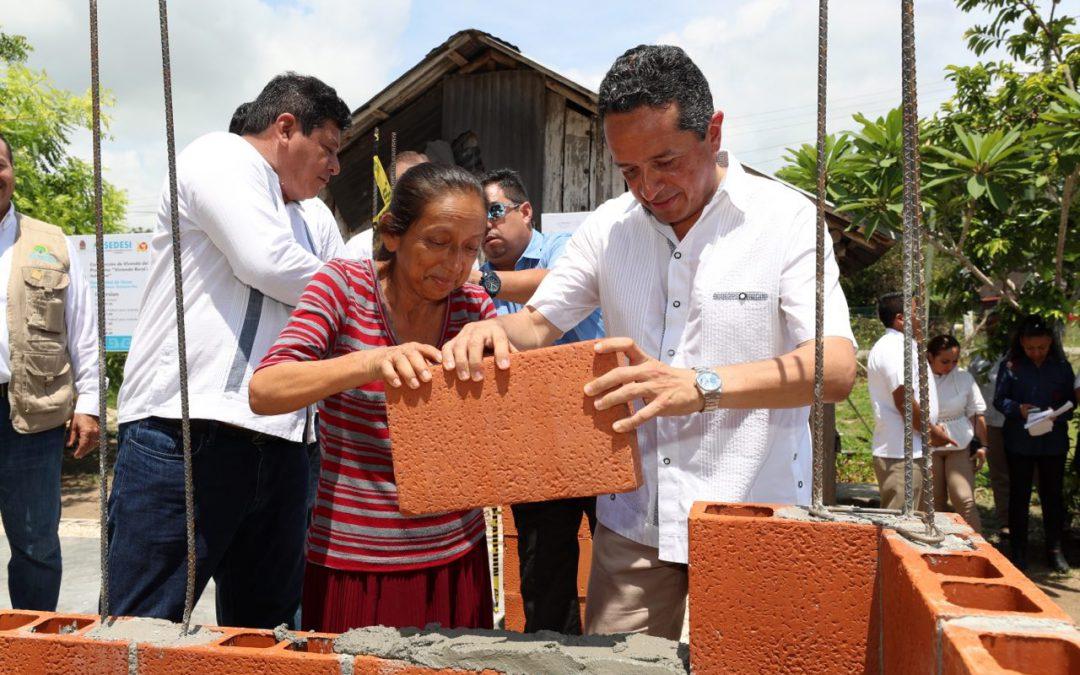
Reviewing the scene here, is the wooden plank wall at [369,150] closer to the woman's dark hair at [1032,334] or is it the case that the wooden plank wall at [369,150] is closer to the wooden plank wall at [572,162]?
the wooden plank wall at [572,162]

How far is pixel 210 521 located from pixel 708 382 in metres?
1.36

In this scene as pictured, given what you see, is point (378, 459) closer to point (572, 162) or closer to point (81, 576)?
point (81, 576)

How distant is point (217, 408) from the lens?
219cm

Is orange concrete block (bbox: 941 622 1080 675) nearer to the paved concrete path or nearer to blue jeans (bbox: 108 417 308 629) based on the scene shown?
blue jeans (bbox: 108 417 308 629)

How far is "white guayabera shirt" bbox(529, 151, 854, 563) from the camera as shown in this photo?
1950mm

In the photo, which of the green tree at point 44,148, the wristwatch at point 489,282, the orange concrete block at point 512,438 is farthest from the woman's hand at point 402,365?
the green tree at point 44,148

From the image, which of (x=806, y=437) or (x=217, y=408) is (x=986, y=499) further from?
(x=217, y=408)

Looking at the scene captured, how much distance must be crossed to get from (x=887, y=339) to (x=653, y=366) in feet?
15.6

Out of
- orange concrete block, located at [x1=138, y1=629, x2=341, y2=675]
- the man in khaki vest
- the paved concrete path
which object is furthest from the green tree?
orange concrete block, located at [x1=138, y1=629, x2=341, y2=675]

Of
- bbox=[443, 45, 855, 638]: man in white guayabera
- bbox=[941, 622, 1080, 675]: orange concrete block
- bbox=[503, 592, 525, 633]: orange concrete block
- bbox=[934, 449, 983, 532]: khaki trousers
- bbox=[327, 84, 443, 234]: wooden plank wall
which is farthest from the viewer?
bbox=[327, 84, 443, 234]: wooden plank wall

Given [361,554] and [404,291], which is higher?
[404,291]

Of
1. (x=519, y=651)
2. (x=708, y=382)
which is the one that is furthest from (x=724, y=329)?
(x=519, y=651)

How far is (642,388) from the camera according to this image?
155cm

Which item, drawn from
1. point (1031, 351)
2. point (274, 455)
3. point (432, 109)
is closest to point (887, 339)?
point (1031, 351)
